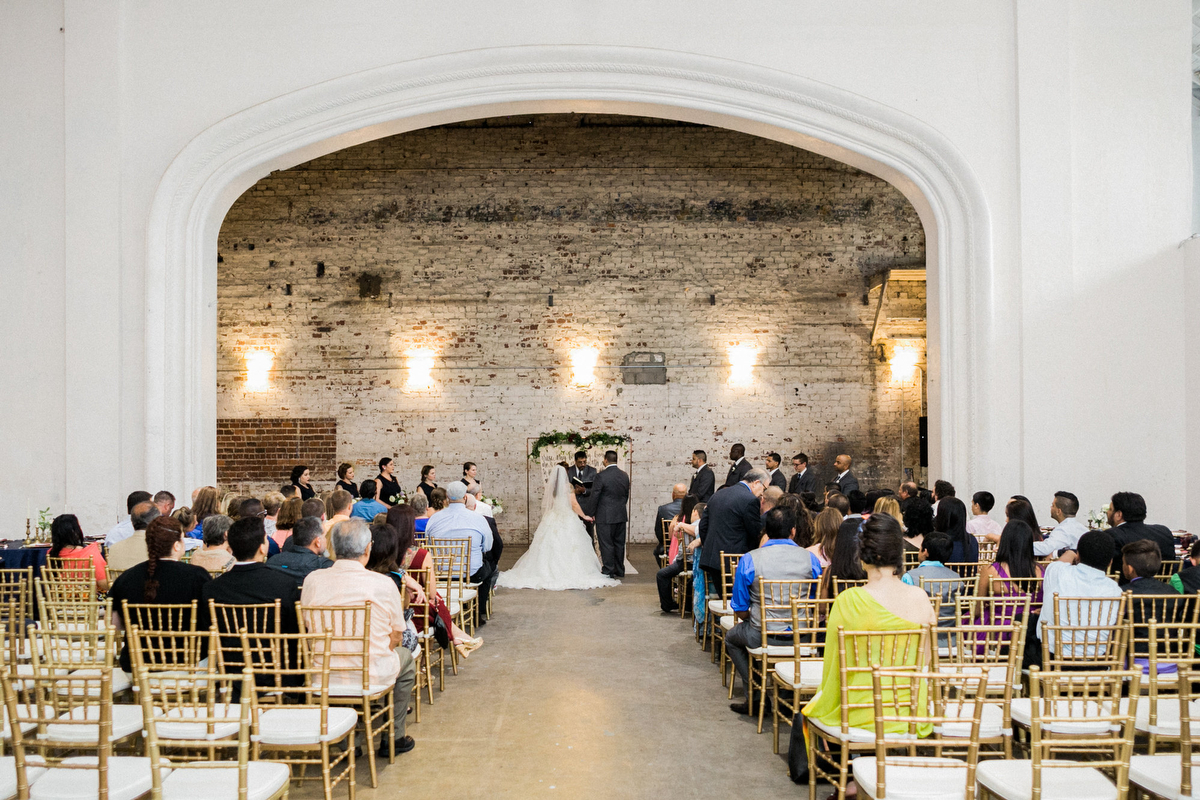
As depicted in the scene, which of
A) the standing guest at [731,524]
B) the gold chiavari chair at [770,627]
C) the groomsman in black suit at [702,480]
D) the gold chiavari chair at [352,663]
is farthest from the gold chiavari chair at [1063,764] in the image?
the groomsman in black suit at [702,480]

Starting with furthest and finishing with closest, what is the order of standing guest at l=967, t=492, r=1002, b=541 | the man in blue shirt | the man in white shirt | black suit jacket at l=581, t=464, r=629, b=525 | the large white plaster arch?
black suit jacket at l=581, t=464, r=629, b=525 → the large white plaster arch → standing guest at l=967, t=492, r=1002, b=541 → the man in white shirt → the man in blue shirt

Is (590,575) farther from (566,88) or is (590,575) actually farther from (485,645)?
(566,88)

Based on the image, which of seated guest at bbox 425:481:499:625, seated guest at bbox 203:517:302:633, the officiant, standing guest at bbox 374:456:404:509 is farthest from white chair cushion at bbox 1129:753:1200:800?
standing guest at bbox 374:456:404:509

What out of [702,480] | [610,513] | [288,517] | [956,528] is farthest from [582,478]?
[956,528]

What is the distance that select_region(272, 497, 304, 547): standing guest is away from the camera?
580 centimetres

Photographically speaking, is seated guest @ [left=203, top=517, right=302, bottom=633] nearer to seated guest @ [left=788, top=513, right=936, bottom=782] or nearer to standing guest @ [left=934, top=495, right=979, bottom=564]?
seated guest @ [left=788, top=513, right=936, bottom=782]

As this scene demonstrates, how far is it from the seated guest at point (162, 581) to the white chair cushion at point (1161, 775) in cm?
378

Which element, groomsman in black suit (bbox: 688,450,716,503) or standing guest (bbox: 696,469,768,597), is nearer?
standing guest (bbox: 696,469,768,597)

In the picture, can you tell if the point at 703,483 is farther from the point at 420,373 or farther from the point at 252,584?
the point at 252,584

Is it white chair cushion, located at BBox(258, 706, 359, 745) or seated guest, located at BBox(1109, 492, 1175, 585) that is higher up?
seated guest, located at BBox(1109, 492, 1175, 585)

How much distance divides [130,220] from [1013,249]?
26.4ft

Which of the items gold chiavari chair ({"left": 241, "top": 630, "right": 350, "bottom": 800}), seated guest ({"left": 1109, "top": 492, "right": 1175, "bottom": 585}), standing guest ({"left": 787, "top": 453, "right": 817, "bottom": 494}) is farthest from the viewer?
standing guest ({"left": 787, "top": 453, "right": 817, "bottom": 494})

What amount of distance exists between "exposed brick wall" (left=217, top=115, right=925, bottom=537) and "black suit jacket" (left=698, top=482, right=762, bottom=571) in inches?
242

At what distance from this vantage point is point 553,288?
1278cm
